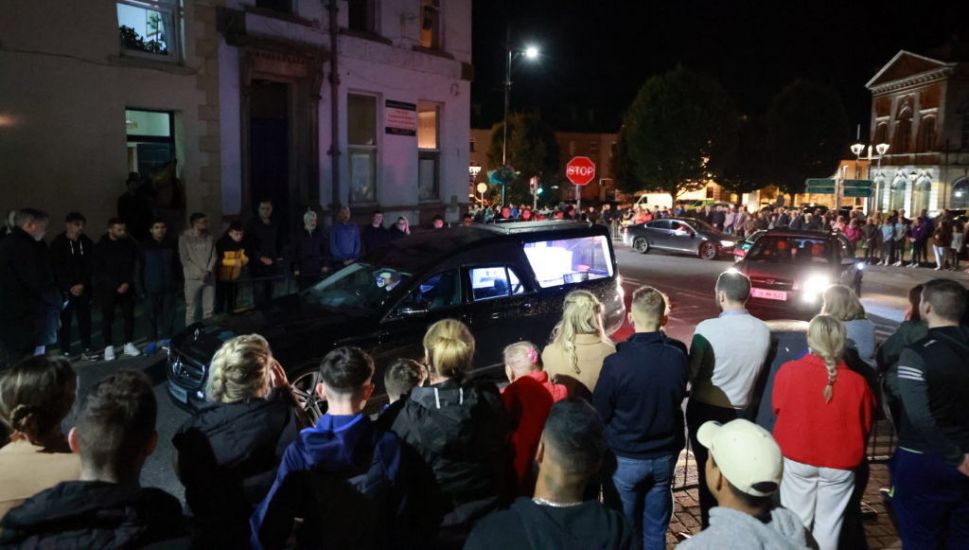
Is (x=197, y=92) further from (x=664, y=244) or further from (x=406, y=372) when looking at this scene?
(x=664, y=244)

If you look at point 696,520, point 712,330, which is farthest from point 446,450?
point 696,520

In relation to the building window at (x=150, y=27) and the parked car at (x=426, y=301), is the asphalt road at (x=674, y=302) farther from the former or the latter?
the building window at (x=150, y=27)

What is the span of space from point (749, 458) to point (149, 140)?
41.4ft

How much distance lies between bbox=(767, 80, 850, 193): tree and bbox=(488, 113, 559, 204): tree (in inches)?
696

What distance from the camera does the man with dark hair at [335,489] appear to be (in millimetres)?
3041

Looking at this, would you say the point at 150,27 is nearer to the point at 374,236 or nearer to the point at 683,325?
the point at 374,236

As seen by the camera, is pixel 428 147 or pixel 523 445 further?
pixel 428 147

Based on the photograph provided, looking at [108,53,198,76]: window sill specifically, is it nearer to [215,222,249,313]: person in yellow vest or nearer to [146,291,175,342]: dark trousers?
[215,222,249,313]: person in yellow vest

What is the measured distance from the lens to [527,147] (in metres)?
61.9

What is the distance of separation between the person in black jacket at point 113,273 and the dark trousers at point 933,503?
28.2ft

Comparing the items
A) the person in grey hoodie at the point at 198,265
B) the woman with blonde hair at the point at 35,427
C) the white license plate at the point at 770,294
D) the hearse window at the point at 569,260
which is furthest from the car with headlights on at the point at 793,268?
the woman with blonde hair at the point at 35,427

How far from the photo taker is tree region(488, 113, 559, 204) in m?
60.5

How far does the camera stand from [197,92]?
12.9m

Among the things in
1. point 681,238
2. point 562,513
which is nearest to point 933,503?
point 562,513
